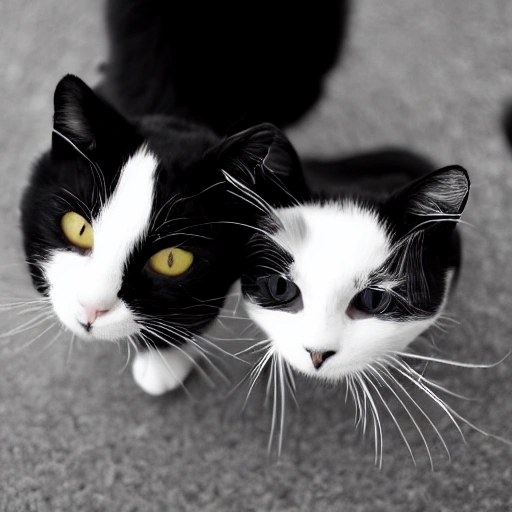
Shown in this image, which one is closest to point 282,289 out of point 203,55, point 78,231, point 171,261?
point 171,261

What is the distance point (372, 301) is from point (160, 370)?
12.5 inches

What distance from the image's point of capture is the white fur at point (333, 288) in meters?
0.68

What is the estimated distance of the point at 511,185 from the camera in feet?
3.71

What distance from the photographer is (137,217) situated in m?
0.68

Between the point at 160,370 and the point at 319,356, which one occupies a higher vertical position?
the point at 319,356

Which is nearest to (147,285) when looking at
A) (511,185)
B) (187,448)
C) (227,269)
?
(227,269)

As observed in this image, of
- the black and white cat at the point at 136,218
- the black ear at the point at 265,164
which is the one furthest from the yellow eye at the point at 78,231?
the black ear at the point at 265,164

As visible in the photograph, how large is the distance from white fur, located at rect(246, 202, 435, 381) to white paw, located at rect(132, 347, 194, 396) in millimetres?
201

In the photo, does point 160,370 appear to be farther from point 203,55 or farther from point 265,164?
point 203,55

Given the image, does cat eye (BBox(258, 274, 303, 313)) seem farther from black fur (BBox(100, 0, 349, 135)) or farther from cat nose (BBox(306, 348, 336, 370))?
black fur (BBox(100, 0, 349, 135))

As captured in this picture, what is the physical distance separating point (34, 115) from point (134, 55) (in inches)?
10.4

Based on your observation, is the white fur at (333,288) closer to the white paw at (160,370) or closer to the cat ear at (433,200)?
the cat ear at (433,200)

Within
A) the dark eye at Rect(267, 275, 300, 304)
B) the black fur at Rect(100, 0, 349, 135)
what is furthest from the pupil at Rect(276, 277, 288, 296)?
the black fur at Rect(100, 0, 349, 135)

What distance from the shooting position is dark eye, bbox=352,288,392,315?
0.70 m
